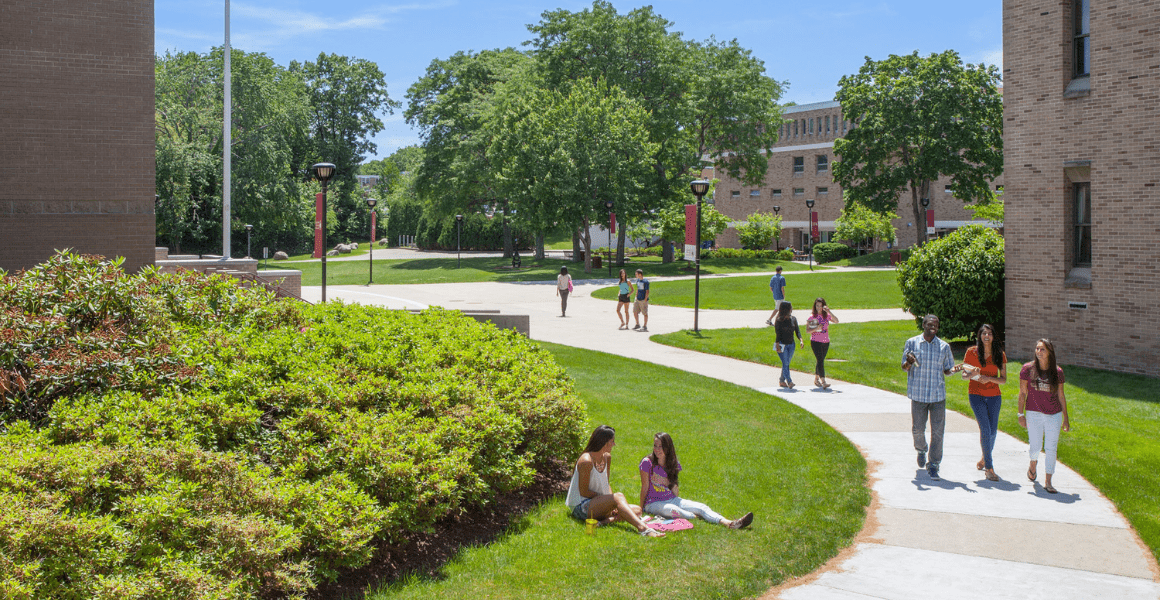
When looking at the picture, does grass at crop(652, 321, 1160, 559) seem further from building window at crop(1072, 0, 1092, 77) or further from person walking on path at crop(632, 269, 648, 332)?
building window at crop(1072, 0, 1092, 77)

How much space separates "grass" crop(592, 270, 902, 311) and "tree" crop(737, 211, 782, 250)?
24.8m

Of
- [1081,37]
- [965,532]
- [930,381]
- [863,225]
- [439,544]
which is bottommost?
[965,532]

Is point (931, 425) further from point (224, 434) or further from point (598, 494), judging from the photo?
point (224, 434)

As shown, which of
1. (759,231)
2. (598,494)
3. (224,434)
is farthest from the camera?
(759,231)

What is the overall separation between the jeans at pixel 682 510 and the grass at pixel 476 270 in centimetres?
3848

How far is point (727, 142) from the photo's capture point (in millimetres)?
57500

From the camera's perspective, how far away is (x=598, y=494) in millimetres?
7902

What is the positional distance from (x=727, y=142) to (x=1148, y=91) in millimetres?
41966

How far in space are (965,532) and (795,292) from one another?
29369 millimetres

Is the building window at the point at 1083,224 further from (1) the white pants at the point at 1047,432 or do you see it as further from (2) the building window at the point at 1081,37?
(1) the white pants at the point at 1047,432

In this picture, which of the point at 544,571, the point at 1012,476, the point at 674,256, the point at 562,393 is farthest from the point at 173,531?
the point at 674,256

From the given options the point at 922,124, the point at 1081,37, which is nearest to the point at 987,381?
the point at 1081,37

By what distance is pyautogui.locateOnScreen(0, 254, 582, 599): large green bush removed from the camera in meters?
5.28

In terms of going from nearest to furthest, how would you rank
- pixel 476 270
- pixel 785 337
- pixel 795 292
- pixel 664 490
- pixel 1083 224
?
pixel 664 490, pixel 785 337, pixel 1083 224, pixel 795 292, pixel 476 270
